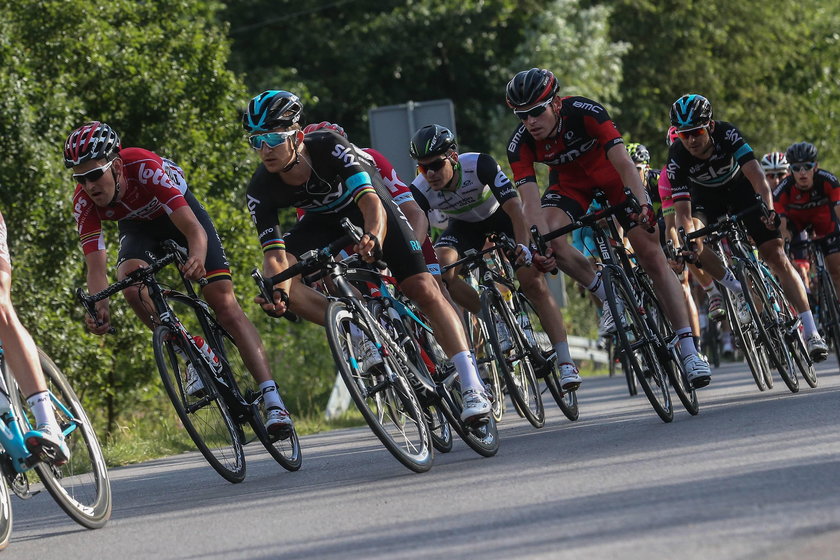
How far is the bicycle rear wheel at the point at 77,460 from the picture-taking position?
667 cm

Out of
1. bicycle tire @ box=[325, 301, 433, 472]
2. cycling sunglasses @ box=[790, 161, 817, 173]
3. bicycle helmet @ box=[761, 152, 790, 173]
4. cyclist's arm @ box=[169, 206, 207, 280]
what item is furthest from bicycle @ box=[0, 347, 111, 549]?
bicycle helmet @ box=[761, 152, 790, 173]

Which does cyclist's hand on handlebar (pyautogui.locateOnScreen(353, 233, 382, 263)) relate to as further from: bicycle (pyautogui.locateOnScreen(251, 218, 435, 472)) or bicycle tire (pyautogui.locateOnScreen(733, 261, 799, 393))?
bicycle tire (pyautogui.locateOnScreen(733, 261, 799, 393))

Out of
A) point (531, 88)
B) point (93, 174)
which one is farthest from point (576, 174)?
point (93, 174)

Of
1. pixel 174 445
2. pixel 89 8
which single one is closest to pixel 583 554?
pixel 174 445

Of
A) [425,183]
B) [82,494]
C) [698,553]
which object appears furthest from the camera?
[425,183]

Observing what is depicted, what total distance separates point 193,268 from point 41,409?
176cm

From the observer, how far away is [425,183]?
35.4 ft

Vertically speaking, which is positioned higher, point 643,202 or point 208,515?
point 643,202

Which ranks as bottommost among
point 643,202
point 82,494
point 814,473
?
point 814,473

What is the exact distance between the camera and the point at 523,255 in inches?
354

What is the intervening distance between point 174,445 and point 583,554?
7227 millimetres

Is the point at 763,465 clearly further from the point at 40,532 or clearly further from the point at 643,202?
the point at 40,532

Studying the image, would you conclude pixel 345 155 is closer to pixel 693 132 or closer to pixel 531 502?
pixel 531 502

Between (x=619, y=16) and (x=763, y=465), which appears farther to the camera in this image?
(x=619, y=16)
